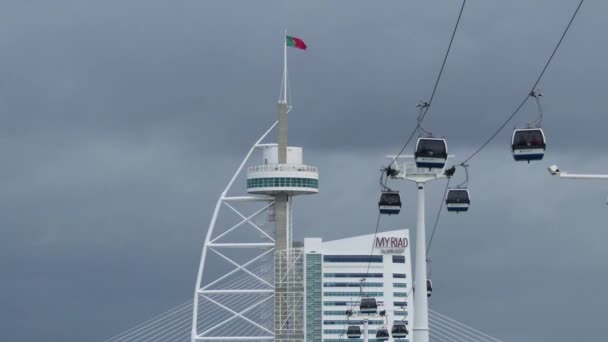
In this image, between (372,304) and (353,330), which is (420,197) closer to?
(372,304)

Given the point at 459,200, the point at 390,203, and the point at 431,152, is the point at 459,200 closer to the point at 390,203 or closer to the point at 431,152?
the point at 390,203

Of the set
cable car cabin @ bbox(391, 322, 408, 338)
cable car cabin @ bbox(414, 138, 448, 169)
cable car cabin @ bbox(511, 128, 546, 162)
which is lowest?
cable car cabin @ bbox(391, 322, 408, 338)

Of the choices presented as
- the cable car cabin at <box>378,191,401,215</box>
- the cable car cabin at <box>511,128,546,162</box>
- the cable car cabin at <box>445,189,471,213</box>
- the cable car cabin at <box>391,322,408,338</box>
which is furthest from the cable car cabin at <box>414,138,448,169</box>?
the cable car cabin at <box>391,322,408,338</box>

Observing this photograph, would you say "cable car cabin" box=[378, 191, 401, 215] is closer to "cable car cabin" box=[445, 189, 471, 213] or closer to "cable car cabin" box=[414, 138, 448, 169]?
"cable car cabin" box=[445, 189, 471, 213]

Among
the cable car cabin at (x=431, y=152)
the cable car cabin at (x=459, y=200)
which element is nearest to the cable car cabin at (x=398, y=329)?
the cable car cabin at (x=459, y=200)

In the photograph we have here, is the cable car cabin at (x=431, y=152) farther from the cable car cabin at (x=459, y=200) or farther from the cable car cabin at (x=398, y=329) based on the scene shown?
the cable car cabin at (x=398, y=329)

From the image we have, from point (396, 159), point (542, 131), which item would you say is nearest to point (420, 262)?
point (396, 159)
